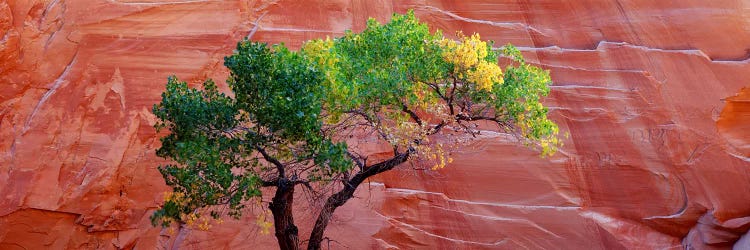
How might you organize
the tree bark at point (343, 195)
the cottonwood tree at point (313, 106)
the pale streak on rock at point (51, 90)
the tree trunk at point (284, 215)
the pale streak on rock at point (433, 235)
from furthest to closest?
the pale streak on rock at point (433, 235) < the pale streak on rock at point (51, 90) < the tree bark at point (343, 195) < the tree trunk at point (284, 215) < the cottonwood tree at point (313, 106)

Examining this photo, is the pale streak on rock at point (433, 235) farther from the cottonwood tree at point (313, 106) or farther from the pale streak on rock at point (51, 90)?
the pale streak on rock at point (51, 90)

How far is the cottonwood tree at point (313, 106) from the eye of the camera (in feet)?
20.0

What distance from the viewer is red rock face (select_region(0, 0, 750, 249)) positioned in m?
8.72

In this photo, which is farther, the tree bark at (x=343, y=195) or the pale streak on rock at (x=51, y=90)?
the pale streak on rock at (x=51, y=90)

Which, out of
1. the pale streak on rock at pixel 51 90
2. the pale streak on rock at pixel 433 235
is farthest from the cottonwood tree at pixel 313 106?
the pale streak on rock at pixel 51 90

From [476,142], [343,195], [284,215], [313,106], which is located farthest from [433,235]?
[313,106]

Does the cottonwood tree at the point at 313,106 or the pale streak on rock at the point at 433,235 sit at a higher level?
the cottonwood tree at the point at 313,106

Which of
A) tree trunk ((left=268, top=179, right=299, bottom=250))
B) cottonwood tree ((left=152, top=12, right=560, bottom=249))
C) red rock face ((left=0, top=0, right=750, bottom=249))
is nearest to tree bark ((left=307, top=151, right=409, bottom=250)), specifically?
cottonwood tree ((left=152, top=12, right=560, bottom=249))

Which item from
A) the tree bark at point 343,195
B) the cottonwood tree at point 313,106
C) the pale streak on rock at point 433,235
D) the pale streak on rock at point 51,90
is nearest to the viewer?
the cottonwood tree at point 313,106

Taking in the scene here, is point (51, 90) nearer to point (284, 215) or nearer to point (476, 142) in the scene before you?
point (284, 215)

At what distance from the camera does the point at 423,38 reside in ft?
23.3

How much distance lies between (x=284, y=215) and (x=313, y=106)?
1.53 m

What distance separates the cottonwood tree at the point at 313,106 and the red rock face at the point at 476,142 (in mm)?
2153

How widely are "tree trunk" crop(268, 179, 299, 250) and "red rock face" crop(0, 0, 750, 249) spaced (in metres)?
1.87
